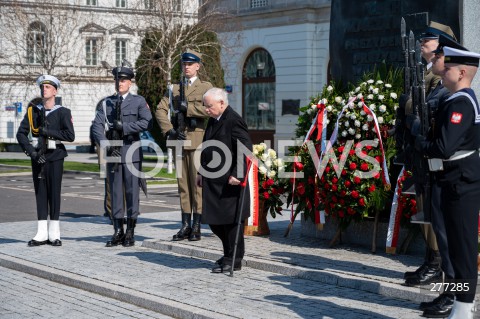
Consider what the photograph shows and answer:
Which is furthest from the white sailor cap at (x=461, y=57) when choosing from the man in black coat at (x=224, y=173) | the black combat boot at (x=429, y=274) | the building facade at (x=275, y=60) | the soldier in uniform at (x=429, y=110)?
the building facade at (x=275, y=60)

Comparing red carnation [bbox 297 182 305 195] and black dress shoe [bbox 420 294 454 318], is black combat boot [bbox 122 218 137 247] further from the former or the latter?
black dress shoe [bbox 420 294 454 318]

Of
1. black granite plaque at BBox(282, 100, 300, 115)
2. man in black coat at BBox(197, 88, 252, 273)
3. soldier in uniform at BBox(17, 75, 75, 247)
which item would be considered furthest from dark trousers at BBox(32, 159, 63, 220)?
black granite plaque at BBox(282, 100, 300, 115)

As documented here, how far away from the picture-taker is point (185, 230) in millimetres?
11305

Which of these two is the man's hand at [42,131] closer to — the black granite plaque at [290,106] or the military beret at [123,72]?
the military beret at [123,72]

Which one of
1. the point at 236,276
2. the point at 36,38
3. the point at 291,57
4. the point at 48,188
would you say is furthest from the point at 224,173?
the point at 291,57

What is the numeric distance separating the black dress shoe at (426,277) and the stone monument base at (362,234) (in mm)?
1407

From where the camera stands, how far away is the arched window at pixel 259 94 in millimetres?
40500

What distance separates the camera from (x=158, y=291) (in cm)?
820

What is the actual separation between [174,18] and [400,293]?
2414cm

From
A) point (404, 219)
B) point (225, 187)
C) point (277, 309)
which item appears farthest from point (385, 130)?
point (277, 309)

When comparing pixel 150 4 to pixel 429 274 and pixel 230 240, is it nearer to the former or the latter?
pixel 230 240

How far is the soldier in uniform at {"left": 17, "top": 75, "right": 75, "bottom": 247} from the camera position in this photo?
37.1 feet

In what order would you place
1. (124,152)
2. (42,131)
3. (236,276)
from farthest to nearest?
1. (42,131)
2. (124,152)
3. (236,276)

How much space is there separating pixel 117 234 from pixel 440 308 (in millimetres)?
5318
